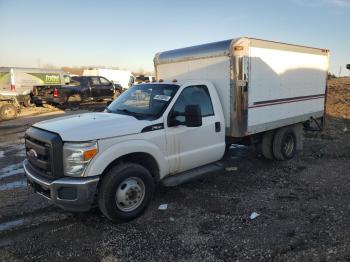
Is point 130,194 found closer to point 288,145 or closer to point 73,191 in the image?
point 73,191

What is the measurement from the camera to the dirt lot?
4.13 m

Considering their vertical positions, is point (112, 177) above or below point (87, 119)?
below

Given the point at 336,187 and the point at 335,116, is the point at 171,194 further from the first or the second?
Result: the point at 335,116

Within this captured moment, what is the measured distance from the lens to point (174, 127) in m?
5.45

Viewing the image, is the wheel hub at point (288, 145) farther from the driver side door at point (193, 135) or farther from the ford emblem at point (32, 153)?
the ford emblem at point (32, 153)

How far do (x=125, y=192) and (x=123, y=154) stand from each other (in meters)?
0.55

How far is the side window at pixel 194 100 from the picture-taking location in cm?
558

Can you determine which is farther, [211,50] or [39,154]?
[211,50]

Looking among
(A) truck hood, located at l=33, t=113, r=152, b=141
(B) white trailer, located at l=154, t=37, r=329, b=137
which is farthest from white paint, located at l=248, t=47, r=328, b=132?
(A) truck hood, located at l=33, t=113, r=152, b=141

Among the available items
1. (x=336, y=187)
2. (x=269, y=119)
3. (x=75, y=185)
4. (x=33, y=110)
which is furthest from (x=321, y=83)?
(x=33, y=110)

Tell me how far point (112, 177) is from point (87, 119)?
3.39 ft

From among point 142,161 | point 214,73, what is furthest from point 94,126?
point 214,73

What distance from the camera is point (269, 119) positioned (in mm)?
7133

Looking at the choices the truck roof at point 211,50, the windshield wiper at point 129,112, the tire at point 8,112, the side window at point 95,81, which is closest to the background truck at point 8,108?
the tire at point 8,112
